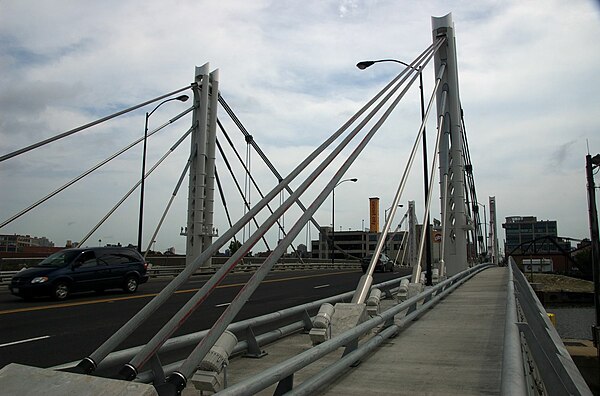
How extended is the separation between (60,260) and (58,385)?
15343mm

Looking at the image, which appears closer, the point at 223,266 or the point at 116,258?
the point at 223,266

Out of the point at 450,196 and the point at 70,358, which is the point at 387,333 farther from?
the point at 450,196

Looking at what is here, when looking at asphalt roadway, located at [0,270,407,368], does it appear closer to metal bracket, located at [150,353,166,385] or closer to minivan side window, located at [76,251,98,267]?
minivan side window, located at [76,251,98,267]

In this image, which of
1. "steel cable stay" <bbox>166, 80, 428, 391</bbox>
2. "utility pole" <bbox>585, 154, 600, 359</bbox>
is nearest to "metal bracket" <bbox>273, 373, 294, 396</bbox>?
"steel cable stay" <bbox>166, 80, 428, 391</bbox>

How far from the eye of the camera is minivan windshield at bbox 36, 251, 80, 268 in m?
17.2

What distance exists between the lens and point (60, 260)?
17.5 meters

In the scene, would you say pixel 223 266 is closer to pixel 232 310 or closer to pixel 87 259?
pixel 232 310

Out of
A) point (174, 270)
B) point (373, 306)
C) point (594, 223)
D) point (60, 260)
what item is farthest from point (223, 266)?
point (174, 270)

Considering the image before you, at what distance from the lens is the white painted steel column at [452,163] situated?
925 inches

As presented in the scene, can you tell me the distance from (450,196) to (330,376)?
19552 millimetres

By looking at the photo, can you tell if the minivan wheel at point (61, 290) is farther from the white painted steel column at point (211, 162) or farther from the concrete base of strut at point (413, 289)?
the white painted steel column at point (211, 162)

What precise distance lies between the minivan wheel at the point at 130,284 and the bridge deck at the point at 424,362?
1145 centimetres

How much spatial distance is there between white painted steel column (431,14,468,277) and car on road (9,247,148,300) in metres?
13.5

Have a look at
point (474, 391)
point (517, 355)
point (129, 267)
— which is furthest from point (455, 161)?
point (517, 355)
